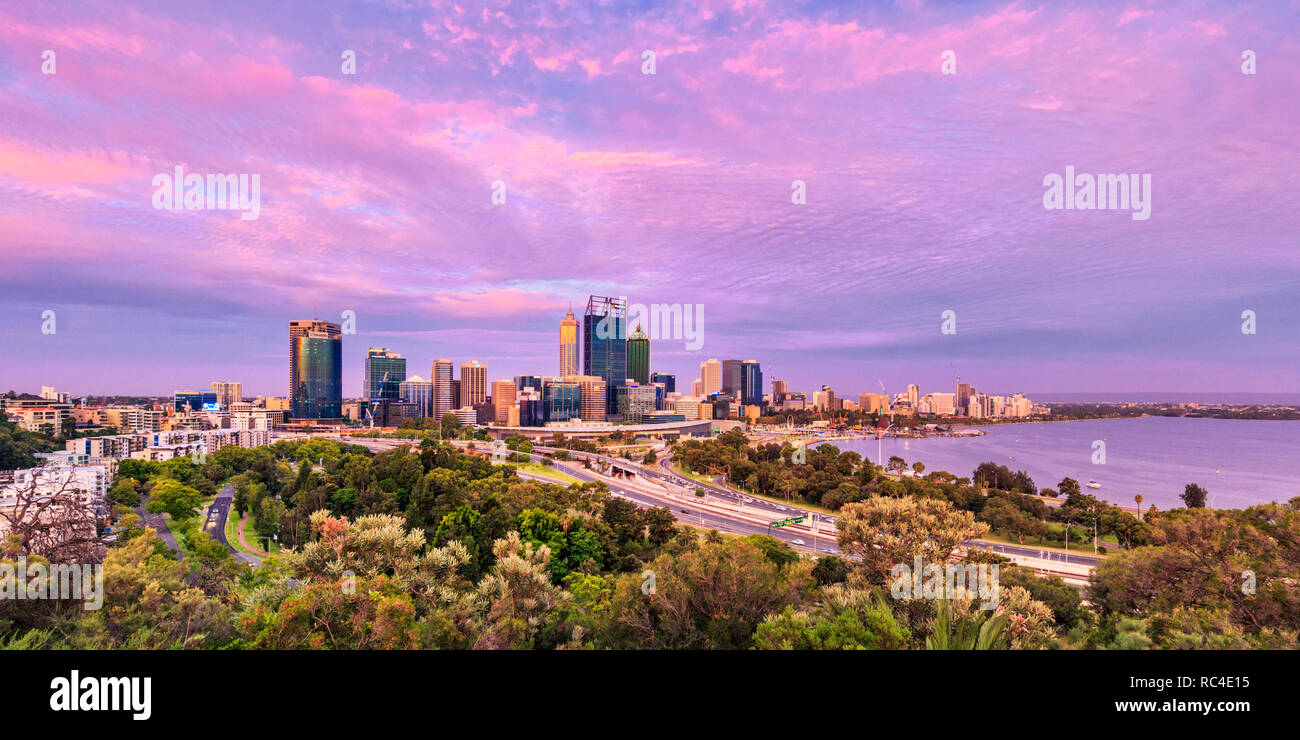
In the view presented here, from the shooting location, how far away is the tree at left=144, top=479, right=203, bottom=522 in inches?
1039

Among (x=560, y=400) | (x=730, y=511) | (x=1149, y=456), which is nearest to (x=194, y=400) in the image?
(x=560, y=400)

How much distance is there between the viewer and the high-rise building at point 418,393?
271 feet

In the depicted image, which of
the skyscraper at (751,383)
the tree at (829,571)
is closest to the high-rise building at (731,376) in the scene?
the skyscraper at (751,383)

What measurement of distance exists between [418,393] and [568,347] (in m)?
34.3

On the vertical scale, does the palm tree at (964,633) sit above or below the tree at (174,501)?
above

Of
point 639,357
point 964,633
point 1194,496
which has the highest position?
point 639,357

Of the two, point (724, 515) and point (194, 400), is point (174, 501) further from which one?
point (194, 400)

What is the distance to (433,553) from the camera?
8688 millimetres

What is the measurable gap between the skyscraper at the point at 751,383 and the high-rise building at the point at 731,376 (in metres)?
1.26

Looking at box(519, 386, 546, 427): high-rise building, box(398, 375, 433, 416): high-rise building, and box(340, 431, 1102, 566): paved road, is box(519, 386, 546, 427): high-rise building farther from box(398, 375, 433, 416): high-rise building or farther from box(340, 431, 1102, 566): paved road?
box(340, 431, 1102, 566): paved road

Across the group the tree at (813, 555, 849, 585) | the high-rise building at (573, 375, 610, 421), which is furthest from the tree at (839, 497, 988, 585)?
the high-rise building at (573, 375, 610, 421)

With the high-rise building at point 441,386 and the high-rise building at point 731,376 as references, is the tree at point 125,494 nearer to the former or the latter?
the high-rise building at point 441,386

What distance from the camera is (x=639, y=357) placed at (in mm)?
113812

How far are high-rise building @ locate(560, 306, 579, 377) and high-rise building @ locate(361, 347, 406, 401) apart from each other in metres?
35.3
